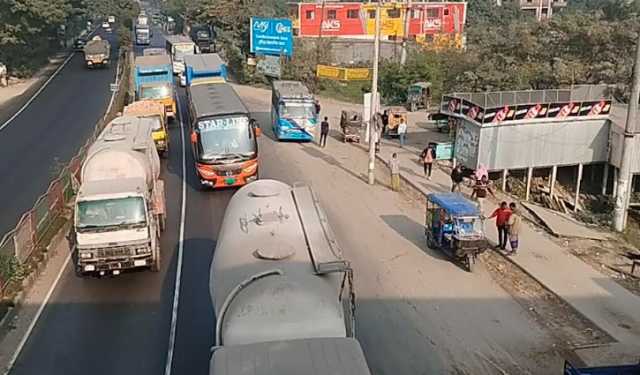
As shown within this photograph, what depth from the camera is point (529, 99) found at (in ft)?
107

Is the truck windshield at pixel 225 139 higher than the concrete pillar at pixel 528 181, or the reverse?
the truck windshield at pixel 225 139

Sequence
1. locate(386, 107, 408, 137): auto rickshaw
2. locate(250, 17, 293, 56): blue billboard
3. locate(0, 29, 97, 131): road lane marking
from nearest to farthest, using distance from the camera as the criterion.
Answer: locate(386, 107, 408, 137): auto rickshaw, locate(0, 29, 97, 131): road lane marking, locate(250, 17, 293, 56): blue billboard

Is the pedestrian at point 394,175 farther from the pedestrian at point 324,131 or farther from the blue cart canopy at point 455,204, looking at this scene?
the pedestrian at point 324,131

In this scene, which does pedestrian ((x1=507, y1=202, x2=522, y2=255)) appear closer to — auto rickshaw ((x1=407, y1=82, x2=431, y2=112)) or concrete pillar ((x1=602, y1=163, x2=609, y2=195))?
concrete pillar ((x1=602, y1=163, x2=609, y2=195))

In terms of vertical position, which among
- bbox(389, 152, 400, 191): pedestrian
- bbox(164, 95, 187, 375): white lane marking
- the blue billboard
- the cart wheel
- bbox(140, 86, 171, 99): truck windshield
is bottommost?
bbox(164, 95, 187, 375): white lane marking

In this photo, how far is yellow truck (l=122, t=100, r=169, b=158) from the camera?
100.0 ft

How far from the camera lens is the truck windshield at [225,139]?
988 inches

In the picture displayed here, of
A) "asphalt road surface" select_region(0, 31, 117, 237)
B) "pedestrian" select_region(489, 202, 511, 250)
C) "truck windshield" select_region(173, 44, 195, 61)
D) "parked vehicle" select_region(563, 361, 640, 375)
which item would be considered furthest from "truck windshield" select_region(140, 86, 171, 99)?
"parked vehicle" select_region(563, 361, 640, 375)

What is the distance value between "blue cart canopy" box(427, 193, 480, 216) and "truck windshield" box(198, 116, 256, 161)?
7.92 m

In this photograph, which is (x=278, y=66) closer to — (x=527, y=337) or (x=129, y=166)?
(x=129, y=166)

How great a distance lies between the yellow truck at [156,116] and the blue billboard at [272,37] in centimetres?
2345

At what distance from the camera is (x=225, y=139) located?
25250mm

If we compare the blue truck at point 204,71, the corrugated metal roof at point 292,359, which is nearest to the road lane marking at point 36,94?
the blue truck at point 204,71

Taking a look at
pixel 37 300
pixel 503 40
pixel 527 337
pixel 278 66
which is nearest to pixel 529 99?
pixel 503 40
